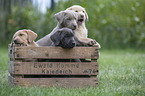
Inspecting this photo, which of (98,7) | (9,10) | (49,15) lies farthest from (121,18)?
(9,10)

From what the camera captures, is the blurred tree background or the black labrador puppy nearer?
the black labrador puppy

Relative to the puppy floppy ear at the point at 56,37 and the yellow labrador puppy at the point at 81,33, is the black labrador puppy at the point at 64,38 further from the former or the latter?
the yellow labrador puppy at the point at 81,33

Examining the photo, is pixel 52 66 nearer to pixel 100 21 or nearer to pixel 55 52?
pixel 55 52

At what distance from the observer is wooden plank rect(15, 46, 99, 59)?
3350mm

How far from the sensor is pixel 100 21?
11.9 metres

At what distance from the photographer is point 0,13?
40.0 ft

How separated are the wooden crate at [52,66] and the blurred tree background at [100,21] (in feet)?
22.9

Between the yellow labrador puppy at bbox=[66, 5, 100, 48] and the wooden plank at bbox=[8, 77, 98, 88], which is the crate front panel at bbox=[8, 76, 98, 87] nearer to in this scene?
the wooden plank at bbox=[8, 77, 98, 88]

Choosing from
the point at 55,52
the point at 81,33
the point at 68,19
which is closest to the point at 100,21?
the point at 81,33

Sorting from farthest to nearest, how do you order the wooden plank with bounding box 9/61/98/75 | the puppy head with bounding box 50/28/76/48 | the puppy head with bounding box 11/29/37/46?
the puppy head with bounding box 11/29/37/46
the wooden plank with bounding box 9/61/98/75
the puppy head with bounding box 50/28/76/48

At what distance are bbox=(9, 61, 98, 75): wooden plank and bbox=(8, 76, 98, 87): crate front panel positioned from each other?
97mm

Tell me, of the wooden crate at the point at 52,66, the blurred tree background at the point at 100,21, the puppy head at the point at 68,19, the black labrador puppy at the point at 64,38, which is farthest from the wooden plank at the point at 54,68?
the blurred tree background at the point at 100,21

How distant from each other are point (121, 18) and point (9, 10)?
6.34 m

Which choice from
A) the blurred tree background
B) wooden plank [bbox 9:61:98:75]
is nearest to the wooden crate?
wooden plank [bbox 9:61:98:75]
